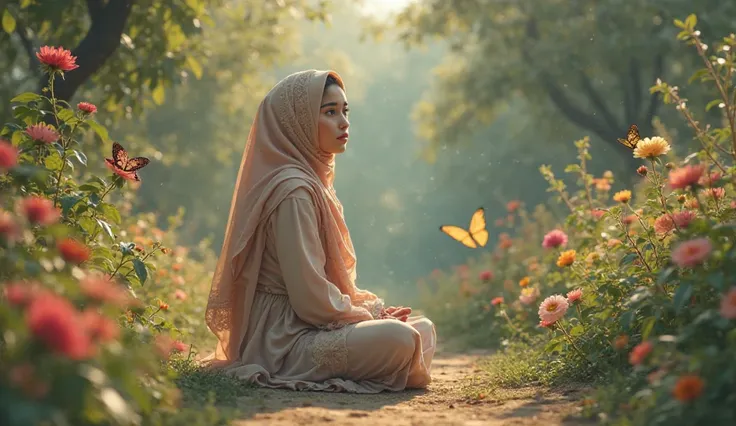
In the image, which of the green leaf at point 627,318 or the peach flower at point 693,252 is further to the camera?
the green leaf at point 627,318

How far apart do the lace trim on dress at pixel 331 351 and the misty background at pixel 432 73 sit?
3115 mm

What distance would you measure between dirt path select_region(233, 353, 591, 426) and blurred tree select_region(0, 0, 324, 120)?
378 centimetres

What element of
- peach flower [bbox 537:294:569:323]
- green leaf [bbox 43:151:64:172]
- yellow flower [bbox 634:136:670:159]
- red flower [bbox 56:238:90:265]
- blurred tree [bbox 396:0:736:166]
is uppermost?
blurred tree [bbox 396:0:736:166]

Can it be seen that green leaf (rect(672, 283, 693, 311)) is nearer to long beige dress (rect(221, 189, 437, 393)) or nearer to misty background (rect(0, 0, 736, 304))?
long beige dress (rect(221, 189, 437, 393))

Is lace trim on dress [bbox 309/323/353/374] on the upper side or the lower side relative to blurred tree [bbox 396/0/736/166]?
lower

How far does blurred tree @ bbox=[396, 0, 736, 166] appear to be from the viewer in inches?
477

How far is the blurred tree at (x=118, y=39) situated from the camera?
21.1 feet

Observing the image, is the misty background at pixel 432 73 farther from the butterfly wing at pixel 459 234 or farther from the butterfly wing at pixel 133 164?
the butterfly wing at pixel 133 164

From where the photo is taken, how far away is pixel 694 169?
2.97 meters

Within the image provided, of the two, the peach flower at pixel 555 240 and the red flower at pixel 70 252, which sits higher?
the peach flower at pixel 555 240

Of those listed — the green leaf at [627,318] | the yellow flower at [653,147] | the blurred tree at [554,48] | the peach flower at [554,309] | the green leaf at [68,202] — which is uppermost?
the blurred tree at [554,48]

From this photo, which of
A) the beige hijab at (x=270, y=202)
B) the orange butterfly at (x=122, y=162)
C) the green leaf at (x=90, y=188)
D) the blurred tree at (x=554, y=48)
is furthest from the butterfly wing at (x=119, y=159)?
the blurred tree at (x=554, y=48)

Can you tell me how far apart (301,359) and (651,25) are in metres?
10.2

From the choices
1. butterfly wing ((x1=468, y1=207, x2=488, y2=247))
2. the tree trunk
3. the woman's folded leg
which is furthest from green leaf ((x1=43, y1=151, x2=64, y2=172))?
butterfly wing ((x1=468, y1=207, x2=488, y2=247))
